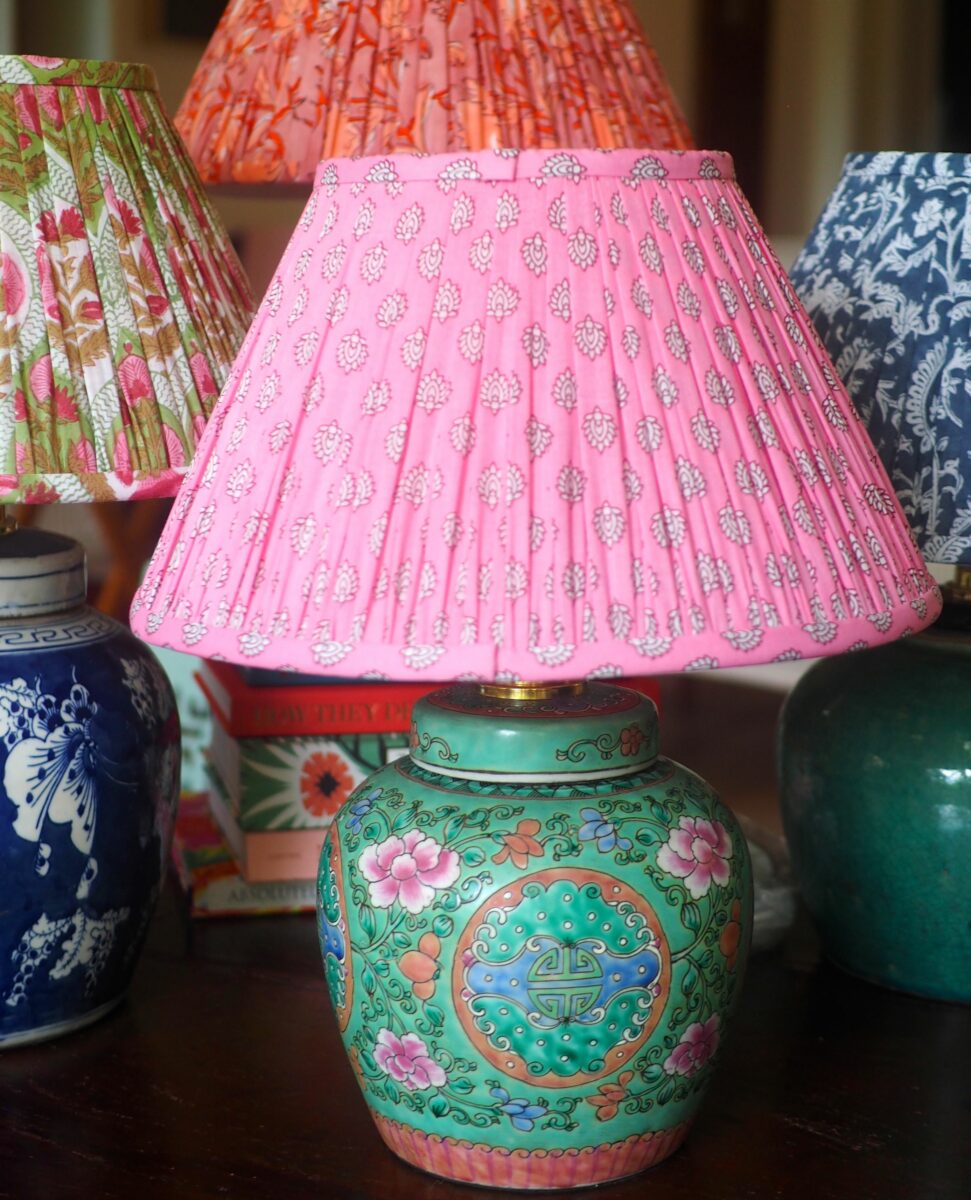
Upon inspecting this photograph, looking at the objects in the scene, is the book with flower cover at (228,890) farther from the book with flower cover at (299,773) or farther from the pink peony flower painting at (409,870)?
the pink peony flower painting at (409,870)

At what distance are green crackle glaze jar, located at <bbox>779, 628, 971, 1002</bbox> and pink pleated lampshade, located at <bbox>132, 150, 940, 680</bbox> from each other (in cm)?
26

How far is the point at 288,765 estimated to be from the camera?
1099 millimetres

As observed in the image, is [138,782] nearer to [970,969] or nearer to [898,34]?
[970,969]

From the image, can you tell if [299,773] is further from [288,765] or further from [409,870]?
[409,870]

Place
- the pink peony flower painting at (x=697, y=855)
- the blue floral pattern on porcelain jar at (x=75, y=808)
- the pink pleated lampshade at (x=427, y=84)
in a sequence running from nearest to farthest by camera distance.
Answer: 1. the pink peony flower painting at (x=697, y=855)
2. the blue floral pattern on porcelain jar at (x=75, y=808)
3. the pink pleated lampshade at (x=427, y=84)

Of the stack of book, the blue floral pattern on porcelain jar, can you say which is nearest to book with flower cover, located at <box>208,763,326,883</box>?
the stack of book

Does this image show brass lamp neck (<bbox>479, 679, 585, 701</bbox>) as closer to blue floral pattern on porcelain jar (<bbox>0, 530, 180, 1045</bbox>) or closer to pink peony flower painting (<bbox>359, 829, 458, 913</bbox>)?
pink peony flower painting (<bbox>359, 829, 458, 913</bbox>)

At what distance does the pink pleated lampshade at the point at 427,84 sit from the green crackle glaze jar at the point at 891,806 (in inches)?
15.4

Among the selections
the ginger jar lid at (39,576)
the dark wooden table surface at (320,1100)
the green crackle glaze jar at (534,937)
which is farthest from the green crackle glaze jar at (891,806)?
the ginger jar lid at (39,576)

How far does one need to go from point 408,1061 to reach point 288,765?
0.39m

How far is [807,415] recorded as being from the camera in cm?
68

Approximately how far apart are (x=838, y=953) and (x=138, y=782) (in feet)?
1.51

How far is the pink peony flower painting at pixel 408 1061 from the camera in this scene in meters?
0.73

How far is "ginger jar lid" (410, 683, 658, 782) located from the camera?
28.9 inches
